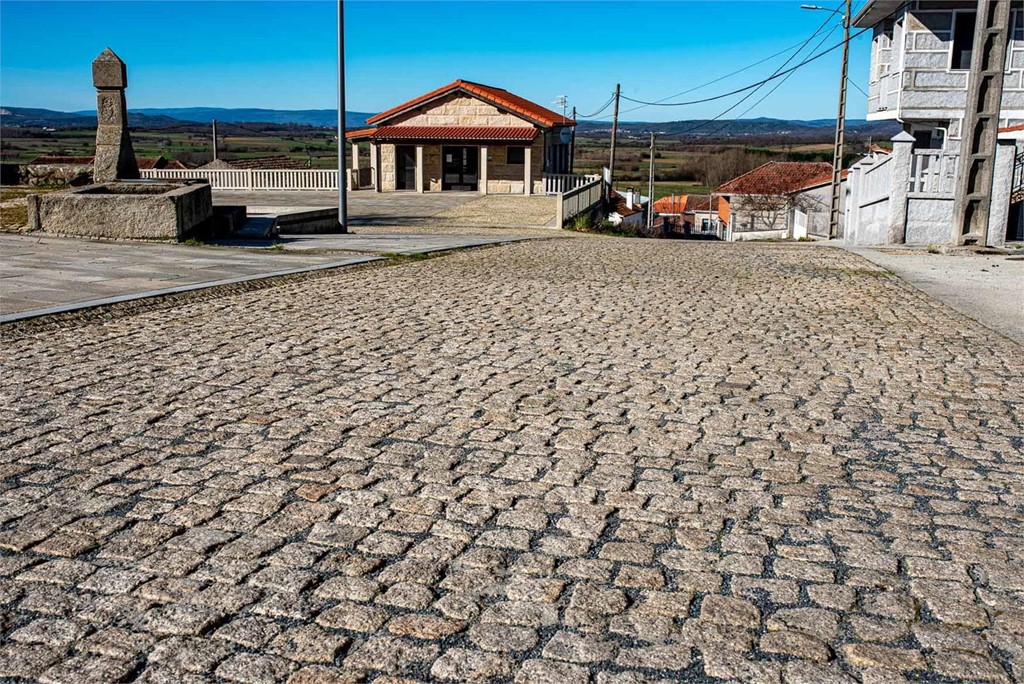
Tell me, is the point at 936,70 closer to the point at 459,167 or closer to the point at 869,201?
the point at 869,201

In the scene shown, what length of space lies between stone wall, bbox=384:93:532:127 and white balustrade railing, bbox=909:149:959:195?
23306 millimetres

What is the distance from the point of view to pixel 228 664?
2996 mm

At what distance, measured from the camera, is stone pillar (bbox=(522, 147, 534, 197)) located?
39406mm

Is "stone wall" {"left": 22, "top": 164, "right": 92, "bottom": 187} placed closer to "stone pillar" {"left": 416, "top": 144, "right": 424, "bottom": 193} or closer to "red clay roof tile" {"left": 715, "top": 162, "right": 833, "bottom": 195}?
"stone pillar" {"left": 416, "top": 144, "right": 424, "bottom": 193}

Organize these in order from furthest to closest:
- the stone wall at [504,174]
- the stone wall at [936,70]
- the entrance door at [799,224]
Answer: the entrance door at [799,224] < the stone wall at [504,174] < the stone wall at [936,70]

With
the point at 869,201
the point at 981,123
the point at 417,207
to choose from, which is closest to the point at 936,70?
the point at 869,201

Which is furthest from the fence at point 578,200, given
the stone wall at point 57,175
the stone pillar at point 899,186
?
the stone wall at point 57,175

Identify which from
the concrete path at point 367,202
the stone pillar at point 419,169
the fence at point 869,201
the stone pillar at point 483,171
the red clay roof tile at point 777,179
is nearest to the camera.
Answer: the fence at point 869,201

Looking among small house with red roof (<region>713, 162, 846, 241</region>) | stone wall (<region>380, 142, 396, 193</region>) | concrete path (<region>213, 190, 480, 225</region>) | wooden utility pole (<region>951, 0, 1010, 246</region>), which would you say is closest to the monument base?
concrete path (<region>213, 190, 480, 225</region>)

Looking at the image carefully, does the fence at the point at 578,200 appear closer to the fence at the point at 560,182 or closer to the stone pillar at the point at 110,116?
the fence at the point at 560,182

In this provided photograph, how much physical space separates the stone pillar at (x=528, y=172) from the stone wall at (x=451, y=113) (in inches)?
111

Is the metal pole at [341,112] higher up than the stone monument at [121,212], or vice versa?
the metal pole at [341,112]

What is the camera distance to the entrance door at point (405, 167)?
1639 inches

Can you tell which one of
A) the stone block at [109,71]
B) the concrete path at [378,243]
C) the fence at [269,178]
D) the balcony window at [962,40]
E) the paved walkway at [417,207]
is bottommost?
the concrete path at [378,243]
